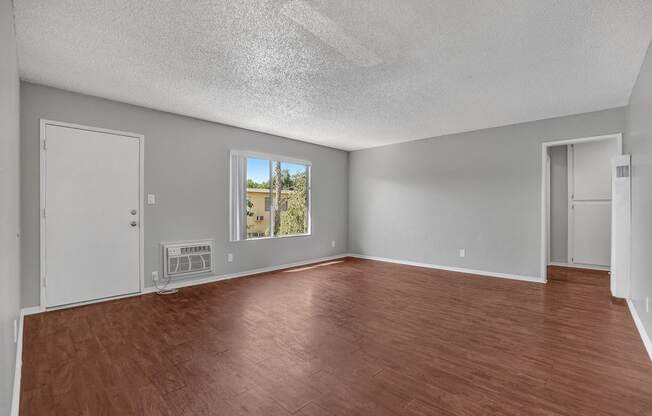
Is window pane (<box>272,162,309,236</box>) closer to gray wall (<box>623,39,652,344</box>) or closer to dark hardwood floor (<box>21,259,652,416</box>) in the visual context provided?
dark hardwood floor (<box>21,259,652,416</box>)

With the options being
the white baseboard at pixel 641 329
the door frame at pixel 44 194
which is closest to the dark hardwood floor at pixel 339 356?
the white baseboard at pixel 641 329

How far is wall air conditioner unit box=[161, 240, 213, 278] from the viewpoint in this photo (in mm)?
4297

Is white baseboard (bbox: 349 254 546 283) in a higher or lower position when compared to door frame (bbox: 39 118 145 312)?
lower

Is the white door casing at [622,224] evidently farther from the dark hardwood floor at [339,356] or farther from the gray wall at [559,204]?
the gray wall at [559,204]

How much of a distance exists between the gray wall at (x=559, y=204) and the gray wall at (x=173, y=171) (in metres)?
4.97

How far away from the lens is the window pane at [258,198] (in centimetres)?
541

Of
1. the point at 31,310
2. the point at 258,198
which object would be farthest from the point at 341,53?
the point at 31,310

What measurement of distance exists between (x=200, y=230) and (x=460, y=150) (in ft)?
15.4

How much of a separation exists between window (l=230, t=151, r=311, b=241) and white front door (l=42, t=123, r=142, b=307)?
1.49 meters

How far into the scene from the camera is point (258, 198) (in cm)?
561

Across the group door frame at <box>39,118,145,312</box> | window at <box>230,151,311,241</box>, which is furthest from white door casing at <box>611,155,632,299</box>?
door frame at <box>39,118,145,312</box>

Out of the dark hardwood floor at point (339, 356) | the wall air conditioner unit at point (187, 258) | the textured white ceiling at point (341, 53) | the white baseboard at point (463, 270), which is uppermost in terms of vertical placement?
the textured white ceiling at point (341, 53)

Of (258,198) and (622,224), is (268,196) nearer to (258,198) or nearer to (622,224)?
(258,198)

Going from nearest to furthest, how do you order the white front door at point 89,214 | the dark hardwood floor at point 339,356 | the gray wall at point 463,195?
1. the dark hardwood floor at point 339,356
2. the white front door at point 89,214
3. the gray wall at point 463,195
